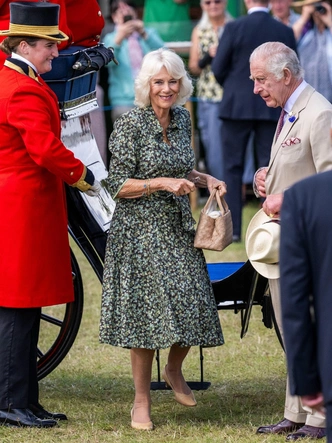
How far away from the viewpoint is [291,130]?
4391 mm

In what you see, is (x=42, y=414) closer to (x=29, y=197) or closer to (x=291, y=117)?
(x=29, y=197)

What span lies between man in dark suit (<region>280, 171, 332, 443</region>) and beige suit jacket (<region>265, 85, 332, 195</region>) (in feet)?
4.54

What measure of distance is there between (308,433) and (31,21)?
216 cm

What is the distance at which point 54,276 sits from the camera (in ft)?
15.4

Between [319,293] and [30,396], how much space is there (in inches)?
88.4

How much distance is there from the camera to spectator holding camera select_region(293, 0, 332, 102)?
10.5 meters

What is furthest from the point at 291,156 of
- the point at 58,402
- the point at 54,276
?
the point at 58,402

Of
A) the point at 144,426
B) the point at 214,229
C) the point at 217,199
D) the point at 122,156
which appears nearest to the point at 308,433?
the point at 144,426

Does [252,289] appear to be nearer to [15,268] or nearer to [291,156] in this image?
[291,156]

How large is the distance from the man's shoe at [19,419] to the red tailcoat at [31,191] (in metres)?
0.51

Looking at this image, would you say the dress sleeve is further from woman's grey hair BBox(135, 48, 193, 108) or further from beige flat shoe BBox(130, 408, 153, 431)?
beige flat shoe BBox(130, 408, 153, 431)

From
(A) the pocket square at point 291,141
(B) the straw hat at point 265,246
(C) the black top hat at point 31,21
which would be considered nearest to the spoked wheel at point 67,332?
(B) the straw hat at point 265,246

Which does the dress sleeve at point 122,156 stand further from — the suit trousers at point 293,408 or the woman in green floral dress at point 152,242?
the suit trousers at point 293,408

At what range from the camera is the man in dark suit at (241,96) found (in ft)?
29.0
